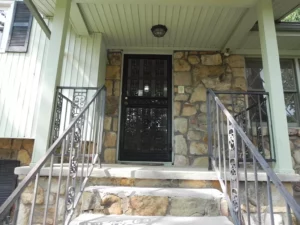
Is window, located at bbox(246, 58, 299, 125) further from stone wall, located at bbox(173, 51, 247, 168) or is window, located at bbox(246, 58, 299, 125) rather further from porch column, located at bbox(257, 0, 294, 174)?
porch column, located at bbox(257, 0, 294, 174)

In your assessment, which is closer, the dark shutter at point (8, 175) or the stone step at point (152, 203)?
the stone step at point (152, 203)

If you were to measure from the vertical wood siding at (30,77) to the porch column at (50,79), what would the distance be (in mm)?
949

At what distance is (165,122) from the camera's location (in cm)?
384

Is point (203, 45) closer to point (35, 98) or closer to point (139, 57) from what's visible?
point (139, 57)

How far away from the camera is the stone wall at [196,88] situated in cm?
368

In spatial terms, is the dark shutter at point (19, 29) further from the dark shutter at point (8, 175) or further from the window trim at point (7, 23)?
the dark shutter at point (8, 175)

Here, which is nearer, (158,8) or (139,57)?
(158,8)

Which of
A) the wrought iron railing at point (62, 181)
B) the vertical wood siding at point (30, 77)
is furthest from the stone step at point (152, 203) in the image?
the vertical wood siding at point (30, 77)

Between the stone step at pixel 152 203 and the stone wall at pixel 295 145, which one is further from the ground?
the stone wall at pixel 295 145

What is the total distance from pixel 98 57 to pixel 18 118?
1.55 metres

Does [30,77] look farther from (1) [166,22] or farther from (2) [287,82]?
(2) [287,82]

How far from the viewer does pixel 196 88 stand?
3887mm

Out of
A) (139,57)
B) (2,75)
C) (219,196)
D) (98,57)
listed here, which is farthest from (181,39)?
(2,75)

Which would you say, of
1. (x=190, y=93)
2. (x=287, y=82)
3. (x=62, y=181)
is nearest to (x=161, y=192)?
(x=62, y=181)
